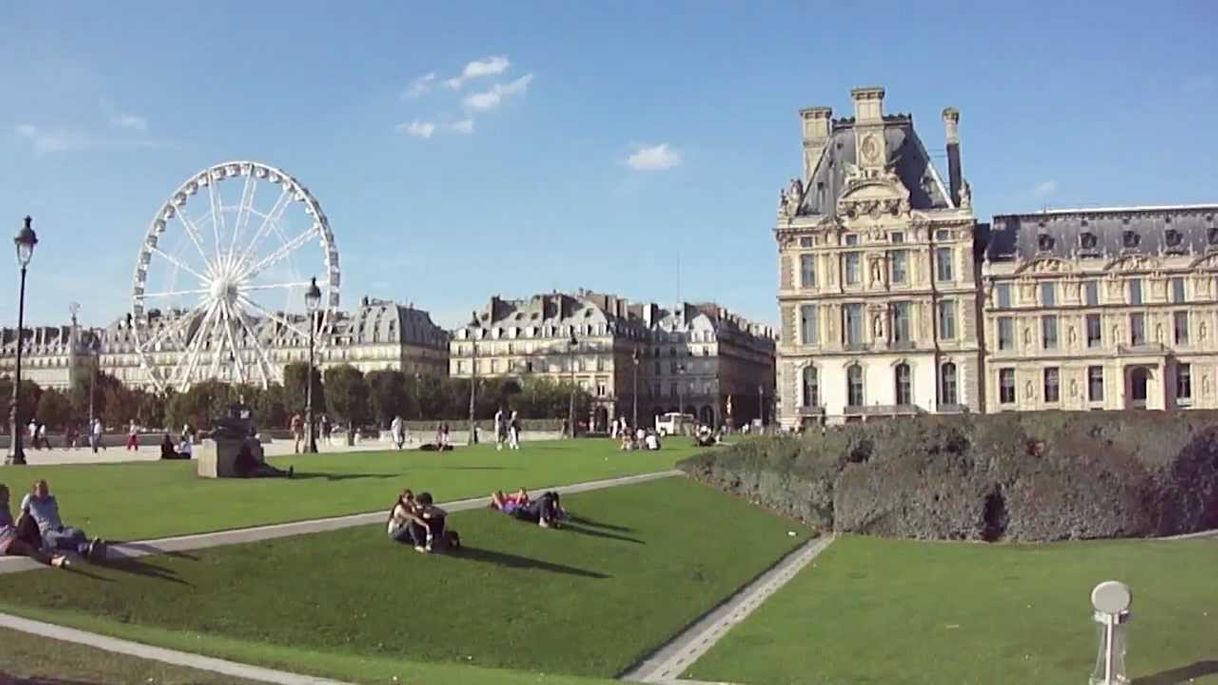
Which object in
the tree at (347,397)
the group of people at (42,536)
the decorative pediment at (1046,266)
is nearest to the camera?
the group of people at (42,536)

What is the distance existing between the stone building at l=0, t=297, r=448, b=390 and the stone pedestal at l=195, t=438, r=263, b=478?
106 meters

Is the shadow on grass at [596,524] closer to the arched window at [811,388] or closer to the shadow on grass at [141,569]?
the shadow on grass at [141,569]

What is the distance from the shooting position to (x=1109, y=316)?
303ft

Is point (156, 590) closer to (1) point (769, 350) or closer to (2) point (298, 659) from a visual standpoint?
(2) point (298, 659)

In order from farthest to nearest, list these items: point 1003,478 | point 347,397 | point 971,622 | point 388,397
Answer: point 388,397 < point 347,397 < point 1003,478 < point 971,622

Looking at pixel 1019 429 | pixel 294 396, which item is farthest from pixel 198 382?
pixel 1019 429

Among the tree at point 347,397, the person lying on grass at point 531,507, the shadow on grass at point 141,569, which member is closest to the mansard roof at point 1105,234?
the tree at point 347,397

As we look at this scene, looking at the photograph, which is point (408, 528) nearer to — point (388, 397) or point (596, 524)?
point (596, 524)

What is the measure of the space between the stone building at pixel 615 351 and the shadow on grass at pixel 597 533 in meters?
109

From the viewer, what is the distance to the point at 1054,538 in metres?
36.8

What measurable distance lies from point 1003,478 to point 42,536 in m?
27.9

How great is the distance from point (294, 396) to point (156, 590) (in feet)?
313

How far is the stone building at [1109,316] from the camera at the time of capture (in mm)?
91000

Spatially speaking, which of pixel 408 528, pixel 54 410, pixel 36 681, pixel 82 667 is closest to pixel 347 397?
pixel 54 410
